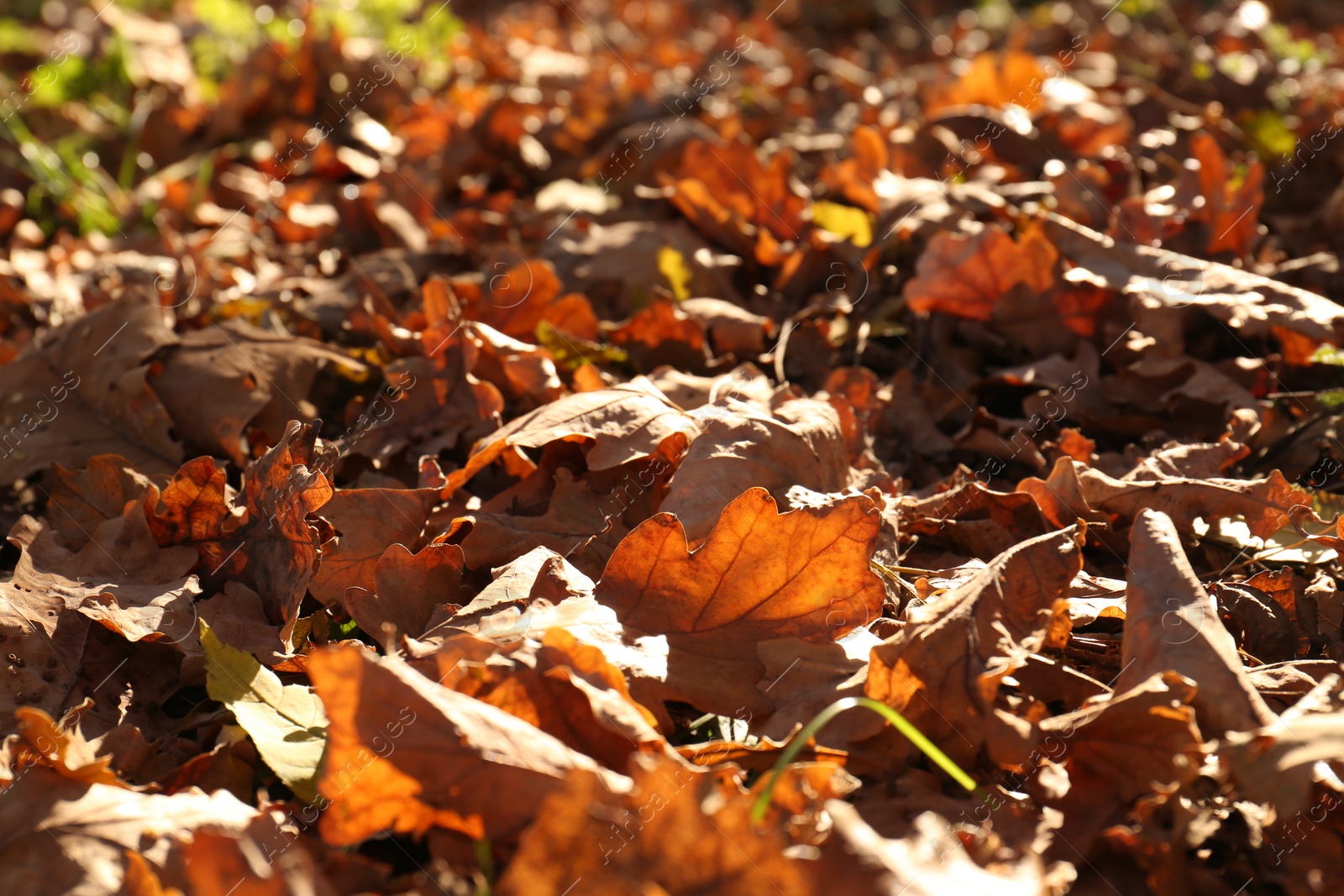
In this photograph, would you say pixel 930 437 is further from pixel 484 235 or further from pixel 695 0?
pixel 695 0

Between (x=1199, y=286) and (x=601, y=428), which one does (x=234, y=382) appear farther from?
(x=1199, y=286)

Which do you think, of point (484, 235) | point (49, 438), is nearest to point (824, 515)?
point (49, 438)

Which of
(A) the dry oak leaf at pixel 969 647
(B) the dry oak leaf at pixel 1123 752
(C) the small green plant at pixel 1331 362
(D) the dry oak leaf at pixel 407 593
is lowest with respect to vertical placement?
(C) the small green plant at pixel 1331 362

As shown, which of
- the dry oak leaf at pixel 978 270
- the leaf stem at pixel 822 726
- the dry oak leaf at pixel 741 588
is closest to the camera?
the leaf stem at pixel 822 726

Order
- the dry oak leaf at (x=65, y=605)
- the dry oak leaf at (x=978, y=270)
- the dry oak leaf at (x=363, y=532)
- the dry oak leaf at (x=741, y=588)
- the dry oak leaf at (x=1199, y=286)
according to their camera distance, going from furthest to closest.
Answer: the dry oak leaf at (x=978, y=270), the dry oak leaf at (x=1199, y=286), the dry oak leaf at (x=363, y=532), the dry oak leaf at (x=65, y=605), the dry oak leaf at (x=741, y=588)

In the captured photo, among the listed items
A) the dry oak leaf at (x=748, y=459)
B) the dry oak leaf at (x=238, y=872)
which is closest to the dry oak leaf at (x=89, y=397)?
the dry oak leaf at (x=748, y=459)

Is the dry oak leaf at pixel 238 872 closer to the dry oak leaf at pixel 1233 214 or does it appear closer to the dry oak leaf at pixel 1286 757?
the dry oak leaf at pixel 1286 757

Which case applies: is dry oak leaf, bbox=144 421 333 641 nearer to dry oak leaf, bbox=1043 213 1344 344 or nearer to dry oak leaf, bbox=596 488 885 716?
dry oak leaf, bbox=596 488 885 716
